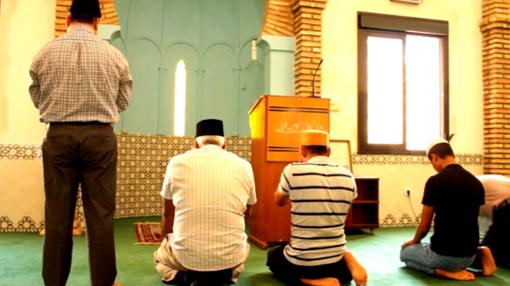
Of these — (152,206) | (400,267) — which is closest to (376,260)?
(400,267)

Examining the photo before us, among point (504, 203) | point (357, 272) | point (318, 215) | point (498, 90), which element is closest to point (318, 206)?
point (318, 215)

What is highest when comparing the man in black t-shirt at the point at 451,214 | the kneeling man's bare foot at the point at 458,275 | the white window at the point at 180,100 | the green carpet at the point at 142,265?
the white window at the point at 180,100

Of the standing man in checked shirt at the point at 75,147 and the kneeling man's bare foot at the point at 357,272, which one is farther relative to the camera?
the kneeling man's bare foot at the point at 357,272

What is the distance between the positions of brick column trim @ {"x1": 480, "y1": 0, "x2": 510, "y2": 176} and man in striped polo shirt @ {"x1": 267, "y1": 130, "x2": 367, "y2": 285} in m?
4.92

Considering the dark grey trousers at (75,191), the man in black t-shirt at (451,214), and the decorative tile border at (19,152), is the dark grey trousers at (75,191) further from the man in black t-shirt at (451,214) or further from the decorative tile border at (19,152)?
the decorative tile border at (19,152)

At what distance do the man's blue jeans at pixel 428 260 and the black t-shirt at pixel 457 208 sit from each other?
6 centimetres

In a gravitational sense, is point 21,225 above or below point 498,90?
below

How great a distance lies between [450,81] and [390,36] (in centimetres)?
121

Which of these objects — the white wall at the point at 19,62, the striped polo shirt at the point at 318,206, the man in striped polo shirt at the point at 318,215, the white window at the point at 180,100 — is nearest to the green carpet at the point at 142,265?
the man in striped polo shirt at the point at 318,215

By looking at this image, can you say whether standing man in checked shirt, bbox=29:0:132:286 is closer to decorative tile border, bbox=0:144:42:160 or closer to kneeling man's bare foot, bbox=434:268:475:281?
kneeling man's bare foot, bbox=434:268:475:281

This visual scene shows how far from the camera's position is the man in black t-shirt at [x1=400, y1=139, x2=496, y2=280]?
10.5ft

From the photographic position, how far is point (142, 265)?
11.9 feet

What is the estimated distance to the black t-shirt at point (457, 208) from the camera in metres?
3.20

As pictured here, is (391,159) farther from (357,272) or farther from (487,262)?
(357,272)
